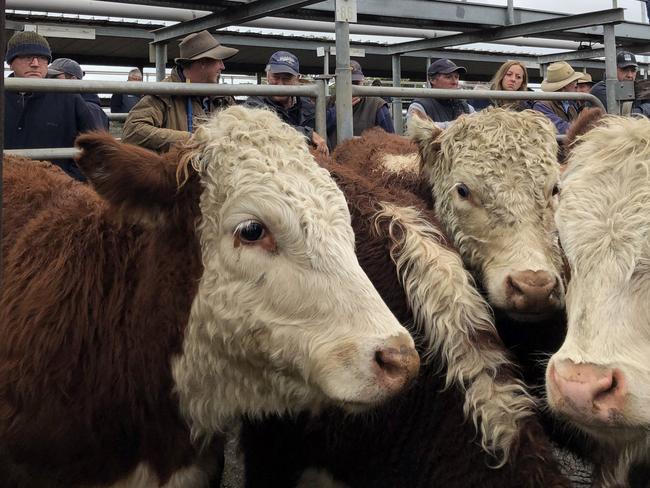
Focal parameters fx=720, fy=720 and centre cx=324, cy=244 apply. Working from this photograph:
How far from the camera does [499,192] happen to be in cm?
327

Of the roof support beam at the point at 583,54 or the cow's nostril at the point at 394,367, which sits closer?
the cow's nostril at the point at 394,367

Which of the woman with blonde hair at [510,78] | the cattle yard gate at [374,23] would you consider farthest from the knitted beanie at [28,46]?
the woman with blonde hair at [510,78]

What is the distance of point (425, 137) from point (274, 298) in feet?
5.94

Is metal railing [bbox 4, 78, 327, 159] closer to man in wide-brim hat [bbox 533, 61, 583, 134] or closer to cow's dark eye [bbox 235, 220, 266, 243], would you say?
cow's dark eye [bbox 235, 220, 266, 243]

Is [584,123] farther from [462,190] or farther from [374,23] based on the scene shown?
[374,23]

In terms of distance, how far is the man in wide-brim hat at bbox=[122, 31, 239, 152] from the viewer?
4152 mm

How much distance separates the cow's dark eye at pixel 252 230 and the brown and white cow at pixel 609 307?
99cm

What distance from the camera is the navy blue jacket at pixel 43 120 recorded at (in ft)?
16.0

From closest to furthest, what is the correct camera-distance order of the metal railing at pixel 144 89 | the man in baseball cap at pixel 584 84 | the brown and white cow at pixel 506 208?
the brown and white cow at pixel 506 208 → the metal railing at pixel 144 89 → the man in baseball cap at pixel 584 84

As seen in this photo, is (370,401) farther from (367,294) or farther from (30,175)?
(30,175)

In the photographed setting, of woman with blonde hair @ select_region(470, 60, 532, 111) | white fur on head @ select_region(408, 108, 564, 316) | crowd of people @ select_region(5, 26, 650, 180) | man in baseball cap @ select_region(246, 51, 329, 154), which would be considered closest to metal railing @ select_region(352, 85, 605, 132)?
crowd of people @ select_region(5, 26, 650, 180)

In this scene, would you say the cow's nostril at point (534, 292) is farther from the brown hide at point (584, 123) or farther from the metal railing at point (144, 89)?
the metal railing at point (144, 89)

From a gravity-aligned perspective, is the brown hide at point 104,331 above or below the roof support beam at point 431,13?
below

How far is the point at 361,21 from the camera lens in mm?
5625
